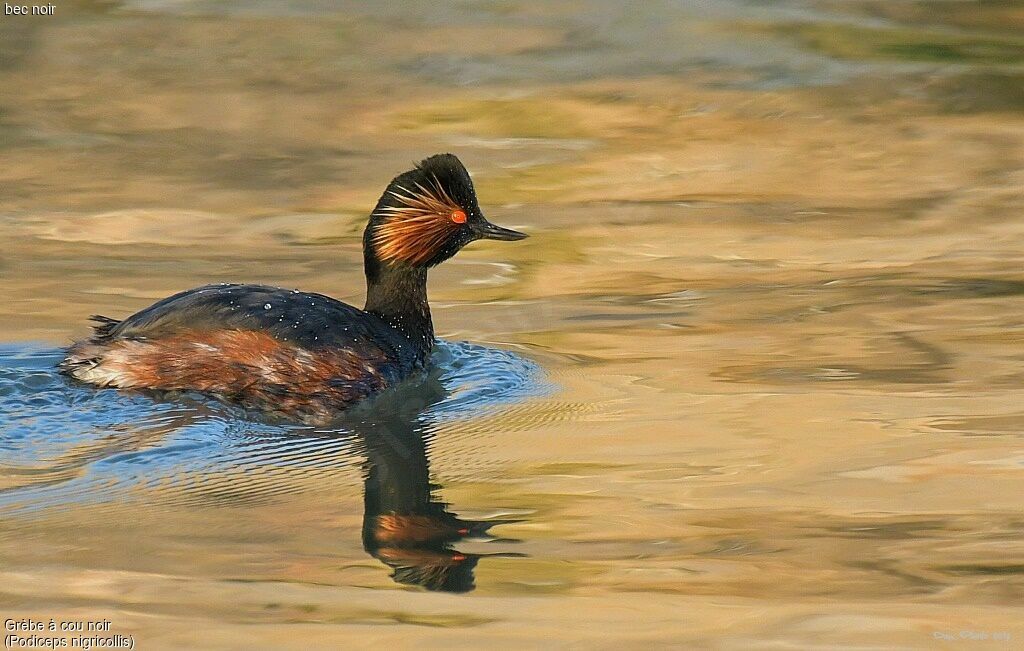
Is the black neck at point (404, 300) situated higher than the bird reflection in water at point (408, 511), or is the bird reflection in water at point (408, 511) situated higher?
the black neck at point (404, 300)

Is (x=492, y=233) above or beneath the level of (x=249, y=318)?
above

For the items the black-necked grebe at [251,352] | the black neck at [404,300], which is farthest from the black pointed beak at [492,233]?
the black-necked grebe at [251,352]

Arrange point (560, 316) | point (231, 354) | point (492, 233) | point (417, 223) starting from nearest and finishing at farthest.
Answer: point (231, 354)
point (417, 223)
point (492, 233)
point (560, 316)

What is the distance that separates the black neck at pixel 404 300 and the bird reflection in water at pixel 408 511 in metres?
0.64

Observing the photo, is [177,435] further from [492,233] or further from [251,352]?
[492,233]

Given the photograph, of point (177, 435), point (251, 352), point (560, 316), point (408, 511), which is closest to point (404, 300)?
point (560, 316)

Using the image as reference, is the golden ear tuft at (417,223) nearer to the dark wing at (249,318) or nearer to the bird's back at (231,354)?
the dark wing at (249,318)

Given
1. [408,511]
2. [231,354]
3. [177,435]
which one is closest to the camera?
[408,511]

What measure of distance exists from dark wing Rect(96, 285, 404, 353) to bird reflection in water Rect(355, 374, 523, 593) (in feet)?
1.12

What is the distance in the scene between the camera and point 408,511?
5.20 m

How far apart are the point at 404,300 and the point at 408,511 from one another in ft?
7.07

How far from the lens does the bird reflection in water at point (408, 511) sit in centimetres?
464

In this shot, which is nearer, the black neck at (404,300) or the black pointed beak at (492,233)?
the black neck at (404,300)

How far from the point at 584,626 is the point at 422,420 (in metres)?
2.15
